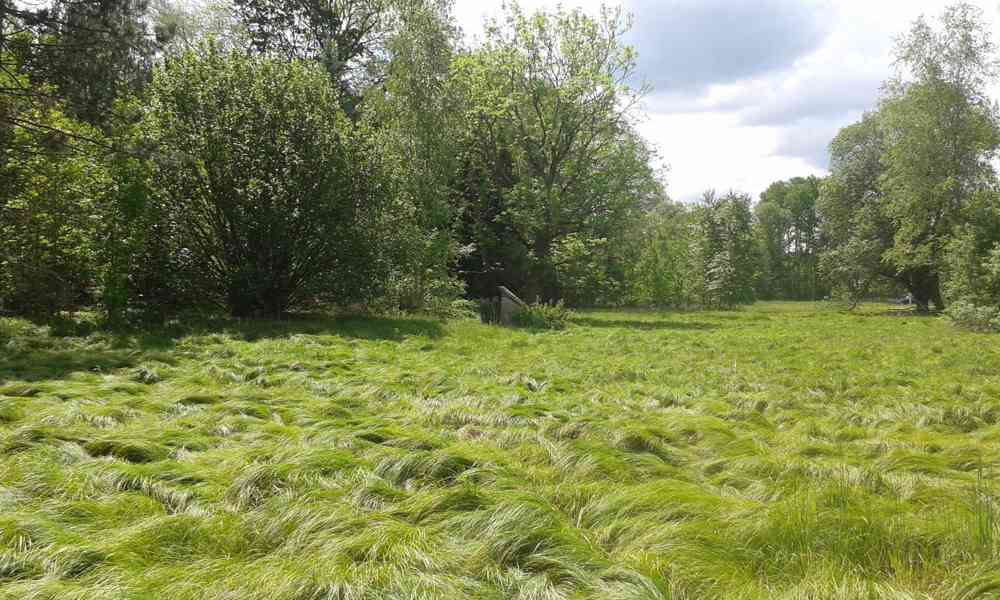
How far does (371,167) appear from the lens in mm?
14742

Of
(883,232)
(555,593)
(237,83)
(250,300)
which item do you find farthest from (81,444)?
(883,232)

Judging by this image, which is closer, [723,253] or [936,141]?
[936,141]

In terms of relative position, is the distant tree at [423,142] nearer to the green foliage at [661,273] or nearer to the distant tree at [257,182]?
the distant tree at [257,182]

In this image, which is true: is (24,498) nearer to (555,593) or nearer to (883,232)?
(555,593)

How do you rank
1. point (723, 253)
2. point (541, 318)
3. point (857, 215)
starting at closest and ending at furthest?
point (541, 318), point (857, 215), point (723, 253)

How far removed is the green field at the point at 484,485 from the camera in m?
2.50

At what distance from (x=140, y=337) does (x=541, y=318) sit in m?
9.77

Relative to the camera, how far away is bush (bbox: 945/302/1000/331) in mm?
15945

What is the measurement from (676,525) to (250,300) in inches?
486

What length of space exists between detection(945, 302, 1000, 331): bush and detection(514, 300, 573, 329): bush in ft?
36.9

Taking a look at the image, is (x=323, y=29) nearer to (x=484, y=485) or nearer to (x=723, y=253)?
(x=723, y=253)

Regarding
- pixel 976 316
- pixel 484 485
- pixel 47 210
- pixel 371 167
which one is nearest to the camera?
pixel 484 485

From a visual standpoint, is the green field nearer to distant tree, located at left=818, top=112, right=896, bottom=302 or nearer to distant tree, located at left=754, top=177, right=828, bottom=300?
distant tree, located at left=818, top=112, right=896, bottom=302

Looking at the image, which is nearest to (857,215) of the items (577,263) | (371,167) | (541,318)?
(577,263)
